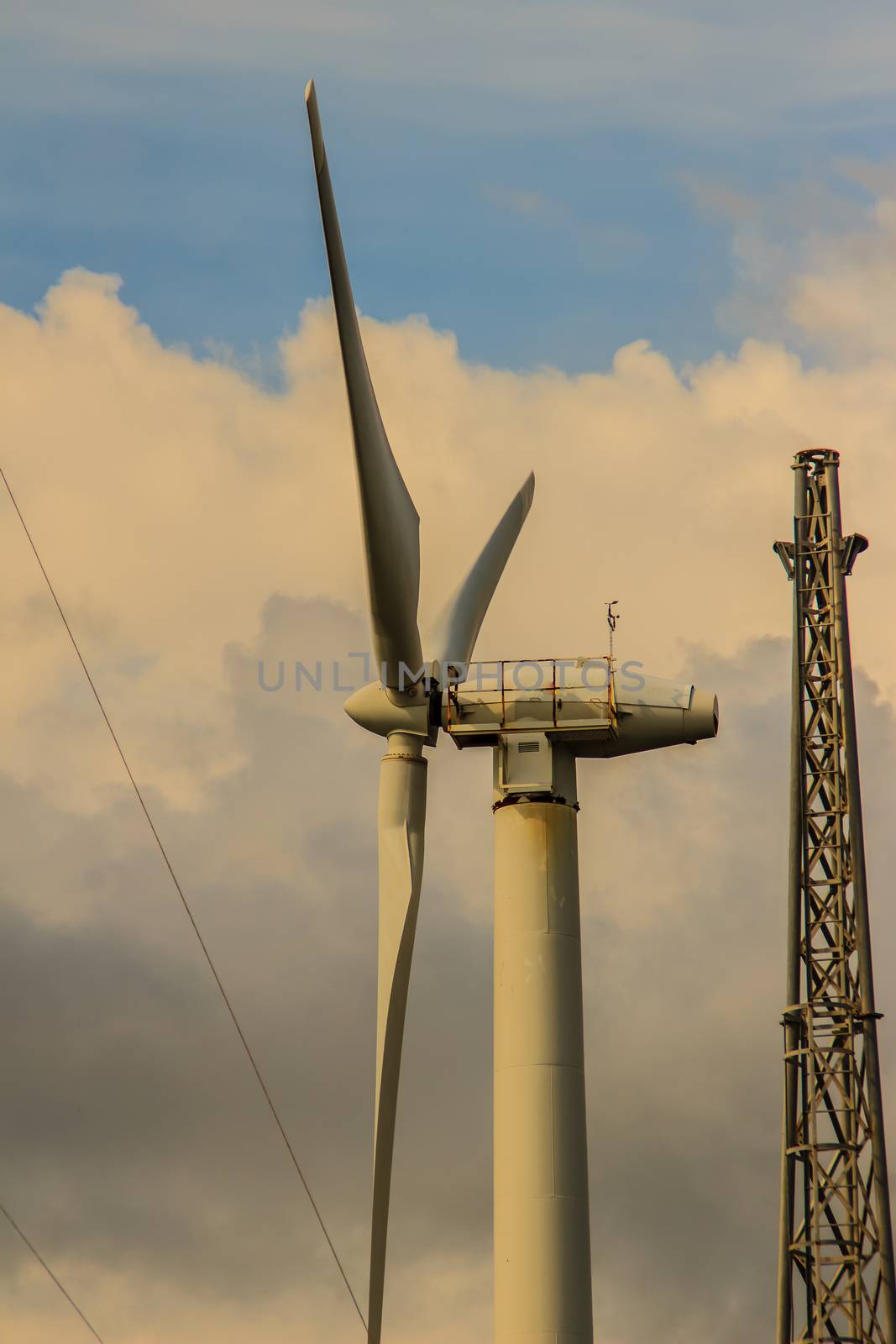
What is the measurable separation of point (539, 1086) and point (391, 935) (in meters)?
3.78

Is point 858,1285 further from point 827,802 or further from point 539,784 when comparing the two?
point 539,784

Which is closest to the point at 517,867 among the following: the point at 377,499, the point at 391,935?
the point at 391,935

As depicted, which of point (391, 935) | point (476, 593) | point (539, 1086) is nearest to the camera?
point (539, 1086)

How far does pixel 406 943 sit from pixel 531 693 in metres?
4.63

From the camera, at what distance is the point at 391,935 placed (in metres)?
37.7

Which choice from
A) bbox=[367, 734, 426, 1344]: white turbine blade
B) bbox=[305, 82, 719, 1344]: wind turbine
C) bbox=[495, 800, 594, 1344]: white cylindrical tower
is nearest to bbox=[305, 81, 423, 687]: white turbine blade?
bbox=[305, 82, 719, 1344]: wind turbine

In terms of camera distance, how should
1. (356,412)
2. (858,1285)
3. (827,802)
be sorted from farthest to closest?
1. (827,802)
2. (858,1285)
3. (356,412)

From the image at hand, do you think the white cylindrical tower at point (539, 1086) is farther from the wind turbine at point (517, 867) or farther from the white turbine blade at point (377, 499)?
the white turbine blade at point (377, 499)

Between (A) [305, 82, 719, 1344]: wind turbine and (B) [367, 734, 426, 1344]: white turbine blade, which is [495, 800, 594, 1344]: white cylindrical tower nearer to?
(A) [305, 82, 719, 1344]: wind turbine

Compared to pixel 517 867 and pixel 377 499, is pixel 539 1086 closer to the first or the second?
pixel 517 867

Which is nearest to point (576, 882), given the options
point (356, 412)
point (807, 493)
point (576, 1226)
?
point (576, 1226)

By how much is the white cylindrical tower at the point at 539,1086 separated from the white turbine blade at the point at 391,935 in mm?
1695

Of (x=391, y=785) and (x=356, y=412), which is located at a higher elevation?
(x=356, y=412)

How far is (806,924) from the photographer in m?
52.8
